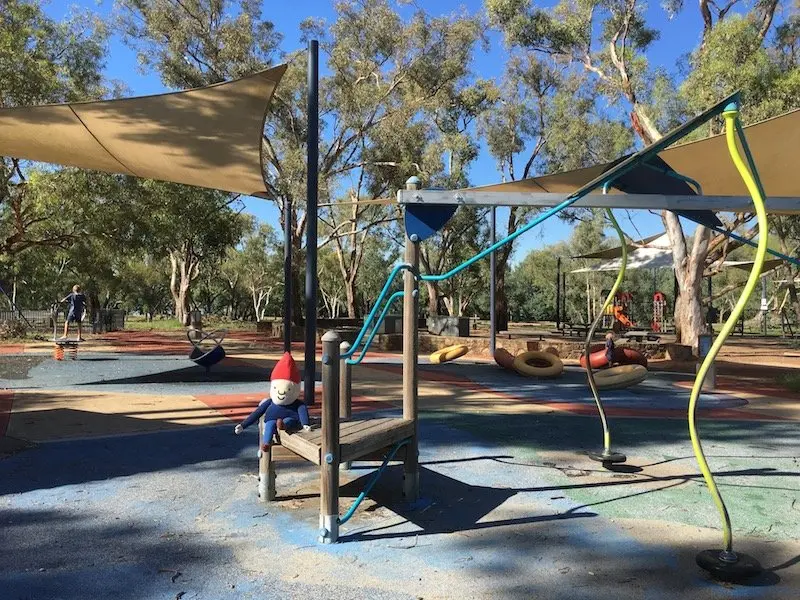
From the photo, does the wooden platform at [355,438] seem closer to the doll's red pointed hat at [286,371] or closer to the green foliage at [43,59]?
the doll's red pointed hat at [286,371]

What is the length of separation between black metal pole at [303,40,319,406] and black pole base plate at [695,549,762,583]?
3760 mm

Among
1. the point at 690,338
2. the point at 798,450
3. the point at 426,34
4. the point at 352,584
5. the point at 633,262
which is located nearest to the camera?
the point at 352,584

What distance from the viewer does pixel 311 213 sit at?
5.76 meters

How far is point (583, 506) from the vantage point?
3811mm

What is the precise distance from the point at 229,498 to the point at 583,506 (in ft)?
7.43

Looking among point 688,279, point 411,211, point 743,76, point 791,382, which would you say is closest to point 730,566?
point 411,211

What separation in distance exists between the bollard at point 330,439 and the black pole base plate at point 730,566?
1.81 m

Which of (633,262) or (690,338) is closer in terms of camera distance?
(690,338)

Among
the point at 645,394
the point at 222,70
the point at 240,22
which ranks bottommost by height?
the point at 645,394

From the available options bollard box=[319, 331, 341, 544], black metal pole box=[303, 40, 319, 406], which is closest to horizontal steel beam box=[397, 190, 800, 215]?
bollard box=[319, 331, 341, 544]

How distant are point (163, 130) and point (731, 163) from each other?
5.64 meters

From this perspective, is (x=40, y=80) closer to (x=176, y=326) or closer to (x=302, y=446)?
(x=302, y=446)

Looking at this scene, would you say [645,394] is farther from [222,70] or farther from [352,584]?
[222,70]

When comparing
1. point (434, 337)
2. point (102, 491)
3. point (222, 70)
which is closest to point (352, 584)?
point (102, 491)
